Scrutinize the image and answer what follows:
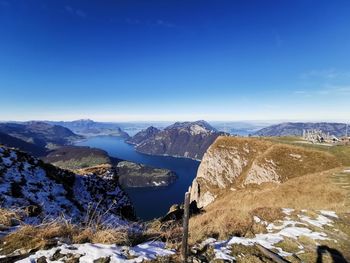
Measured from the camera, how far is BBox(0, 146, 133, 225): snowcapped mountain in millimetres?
23125

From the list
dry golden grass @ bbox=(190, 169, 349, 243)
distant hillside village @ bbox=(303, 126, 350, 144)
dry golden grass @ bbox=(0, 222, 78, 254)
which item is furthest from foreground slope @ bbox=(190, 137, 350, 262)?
distant hillside village @ bbox=(303, 126, 350, 144)

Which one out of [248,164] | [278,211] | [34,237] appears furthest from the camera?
[248,164]

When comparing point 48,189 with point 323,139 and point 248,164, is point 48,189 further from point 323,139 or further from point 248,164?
point 323,139

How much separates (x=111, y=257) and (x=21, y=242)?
114 inches

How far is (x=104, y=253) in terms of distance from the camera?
25.3 ft

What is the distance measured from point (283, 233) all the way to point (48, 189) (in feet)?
80.7

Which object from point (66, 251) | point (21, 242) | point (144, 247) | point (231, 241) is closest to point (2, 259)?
point (21, 242)

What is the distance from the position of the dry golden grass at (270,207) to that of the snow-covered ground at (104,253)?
249 cm

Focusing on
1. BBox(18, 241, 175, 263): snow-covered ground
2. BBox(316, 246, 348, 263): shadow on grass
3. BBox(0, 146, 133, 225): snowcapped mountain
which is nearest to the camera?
BBox(18, 241, 175, 263): snow-covered ground

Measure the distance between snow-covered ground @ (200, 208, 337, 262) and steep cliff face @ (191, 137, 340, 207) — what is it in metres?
59.6

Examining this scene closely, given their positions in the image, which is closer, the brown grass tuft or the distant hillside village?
the brown grass tuft

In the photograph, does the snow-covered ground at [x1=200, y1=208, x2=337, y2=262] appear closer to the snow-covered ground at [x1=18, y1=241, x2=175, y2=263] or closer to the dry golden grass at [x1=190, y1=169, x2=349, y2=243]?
the dry golden grass at [x1=190, y1=169, x2=349, y2=243]

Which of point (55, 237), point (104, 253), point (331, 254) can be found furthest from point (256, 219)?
point (55, 237)

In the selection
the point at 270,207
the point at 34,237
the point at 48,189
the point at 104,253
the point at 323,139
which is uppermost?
the point at 34,237
